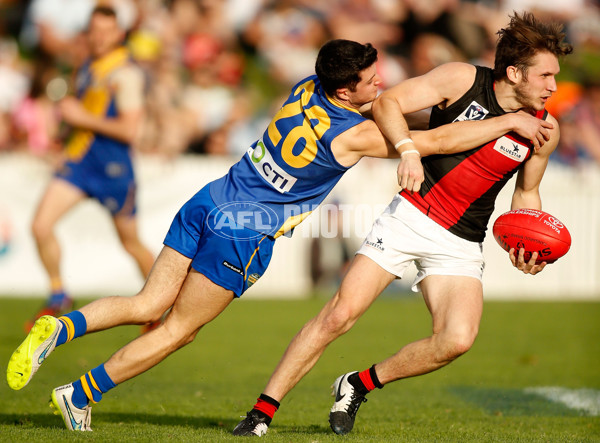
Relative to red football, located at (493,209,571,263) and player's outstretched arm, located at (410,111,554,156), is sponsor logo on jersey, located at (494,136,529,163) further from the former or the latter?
red football, located at (493,209,571,263)

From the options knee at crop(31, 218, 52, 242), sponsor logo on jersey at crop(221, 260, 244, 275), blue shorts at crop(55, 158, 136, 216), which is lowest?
knee at crop(31, 218, 52, 242)

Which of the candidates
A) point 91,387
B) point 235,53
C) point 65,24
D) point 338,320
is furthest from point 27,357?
point 235,53

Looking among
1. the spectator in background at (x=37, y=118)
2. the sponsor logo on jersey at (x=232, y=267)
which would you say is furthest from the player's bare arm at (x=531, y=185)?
the spectator in background at (x=37, y=118)

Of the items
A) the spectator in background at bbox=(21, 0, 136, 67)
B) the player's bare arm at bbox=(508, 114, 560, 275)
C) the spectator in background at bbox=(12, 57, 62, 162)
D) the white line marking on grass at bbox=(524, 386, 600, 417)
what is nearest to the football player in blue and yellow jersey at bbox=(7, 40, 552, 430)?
the player's bare arm at bbox=(508, 114, 560, 275)

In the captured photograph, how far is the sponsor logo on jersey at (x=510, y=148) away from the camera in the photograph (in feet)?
16.7

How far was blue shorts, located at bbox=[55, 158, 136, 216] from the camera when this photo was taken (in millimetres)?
8398

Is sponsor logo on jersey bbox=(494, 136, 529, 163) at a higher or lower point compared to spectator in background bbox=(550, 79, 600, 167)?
lower

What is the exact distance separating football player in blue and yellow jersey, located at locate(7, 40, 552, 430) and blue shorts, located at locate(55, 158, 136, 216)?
11.5 ft

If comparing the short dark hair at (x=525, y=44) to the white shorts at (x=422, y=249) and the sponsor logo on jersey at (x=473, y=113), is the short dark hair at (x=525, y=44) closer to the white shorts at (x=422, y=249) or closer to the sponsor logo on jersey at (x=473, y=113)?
the sponsor logo on jersey at (x=473, y=113)

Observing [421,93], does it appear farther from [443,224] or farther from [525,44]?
[443,224]

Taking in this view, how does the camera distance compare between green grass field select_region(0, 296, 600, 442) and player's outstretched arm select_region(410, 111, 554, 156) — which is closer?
player's outstretched arm select_region(410, 111, 554, 156)

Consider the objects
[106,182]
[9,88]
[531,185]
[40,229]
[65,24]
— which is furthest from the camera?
[65,24]

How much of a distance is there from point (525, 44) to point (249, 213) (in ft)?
6.46

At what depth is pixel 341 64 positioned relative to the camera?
4820mm
